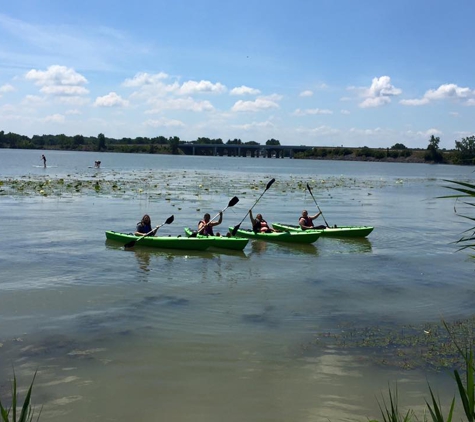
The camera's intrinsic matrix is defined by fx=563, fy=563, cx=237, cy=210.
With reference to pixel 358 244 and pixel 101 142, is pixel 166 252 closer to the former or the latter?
pixel 358 244

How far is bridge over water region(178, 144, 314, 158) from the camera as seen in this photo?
164125mm

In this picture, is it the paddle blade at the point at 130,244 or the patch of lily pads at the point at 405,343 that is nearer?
the patch of lily pads at the point at 405,343

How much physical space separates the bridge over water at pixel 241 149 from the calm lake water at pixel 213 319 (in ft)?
467

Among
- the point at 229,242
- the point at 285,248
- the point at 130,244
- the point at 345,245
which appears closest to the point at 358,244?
the point at 345,245

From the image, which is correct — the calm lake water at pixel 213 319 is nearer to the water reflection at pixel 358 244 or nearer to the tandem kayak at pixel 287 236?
the water reflection at pixel 358 244

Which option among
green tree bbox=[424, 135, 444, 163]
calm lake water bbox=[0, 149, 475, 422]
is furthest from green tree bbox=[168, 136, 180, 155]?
calm lake water bbox=[0, 149, 475, 422]

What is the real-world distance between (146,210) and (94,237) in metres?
8.03

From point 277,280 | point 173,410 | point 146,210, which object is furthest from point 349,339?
point 146,210

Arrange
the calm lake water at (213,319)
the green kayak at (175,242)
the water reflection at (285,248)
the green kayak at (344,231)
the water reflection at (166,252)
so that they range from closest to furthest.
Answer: the calm lake water at (213,319) → the water reflection at (166,252) → the green kayak at (175,242) → the water reflection at (285,248) → the green kayak at (344,231)

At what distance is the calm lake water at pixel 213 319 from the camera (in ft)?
24.7

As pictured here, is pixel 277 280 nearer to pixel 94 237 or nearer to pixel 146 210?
pixel 94 237

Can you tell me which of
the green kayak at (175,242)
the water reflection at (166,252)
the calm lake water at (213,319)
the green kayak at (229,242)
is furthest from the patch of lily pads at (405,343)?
the green kayak at (175,242)

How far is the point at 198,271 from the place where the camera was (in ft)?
50.1

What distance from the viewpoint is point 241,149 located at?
176 m
